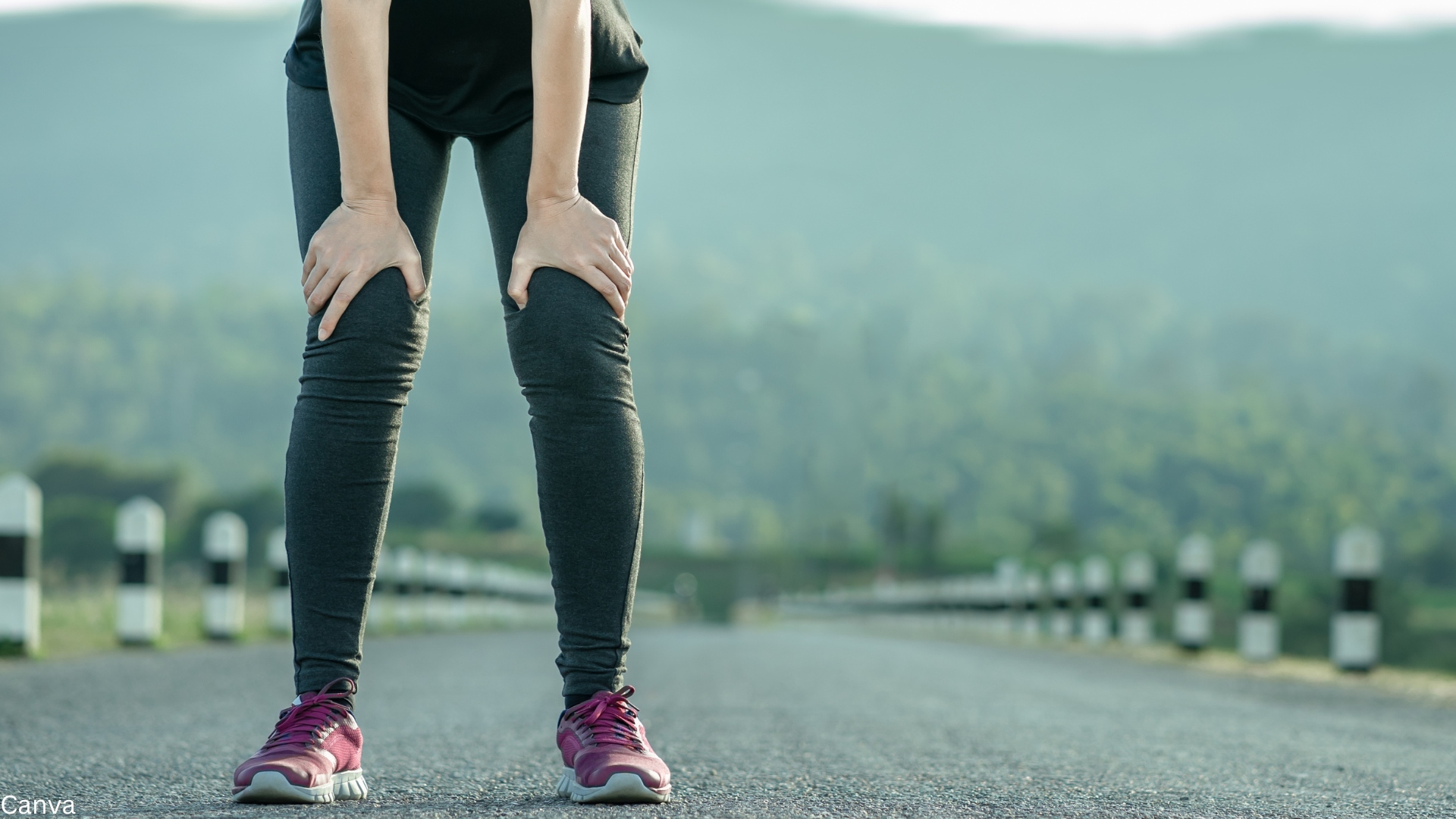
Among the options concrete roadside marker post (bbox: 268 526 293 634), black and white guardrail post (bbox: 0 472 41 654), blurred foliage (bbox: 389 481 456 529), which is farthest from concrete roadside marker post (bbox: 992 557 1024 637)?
blurred foliage (bbox: 389 481 456 529)

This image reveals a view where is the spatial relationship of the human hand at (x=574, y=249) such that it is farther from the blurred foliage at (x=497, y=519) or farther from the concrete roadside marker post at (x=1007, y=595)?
the blurred foliage at (x=497, y=519)

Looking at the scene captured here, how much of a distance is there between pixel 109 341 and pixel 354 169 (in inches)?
6106

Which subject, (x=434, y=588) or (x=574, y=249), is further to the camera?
(x=434, y=588)

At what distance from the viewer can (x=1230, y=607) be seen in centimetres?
8306

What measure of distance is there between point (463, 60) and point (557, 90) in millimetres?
216

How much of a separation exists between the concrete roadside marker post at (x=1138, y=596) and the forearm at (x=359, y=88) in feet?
32.3

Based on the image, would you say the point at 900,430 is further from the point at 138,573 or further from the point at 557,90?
the point at 557,90

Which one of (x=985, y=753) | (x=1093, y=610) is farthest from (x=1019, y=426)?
(x=985, y=753)

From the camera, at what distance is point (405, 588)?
1335cm

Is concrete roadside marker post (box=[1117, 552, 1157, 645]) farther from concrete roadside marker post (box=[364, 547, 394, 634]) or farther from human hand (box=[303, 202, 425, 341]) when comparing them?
human hand (box=[303, 202, 425, 341])

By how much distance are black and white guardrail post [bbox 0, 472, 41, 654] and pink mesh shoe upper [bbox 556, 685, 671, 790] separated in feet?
14.1


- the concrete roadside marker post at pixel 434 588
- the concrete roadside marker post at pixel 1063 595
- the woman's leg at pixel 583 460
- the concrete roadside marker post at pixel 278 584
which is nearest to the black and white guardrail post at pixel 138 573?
the concrete roadside marker post at pixel 278 584

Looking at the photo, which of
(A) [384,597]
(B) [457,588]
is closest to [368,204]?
(A) [384,597]

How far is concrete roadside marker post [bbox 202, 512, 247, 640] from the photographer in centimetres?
812
